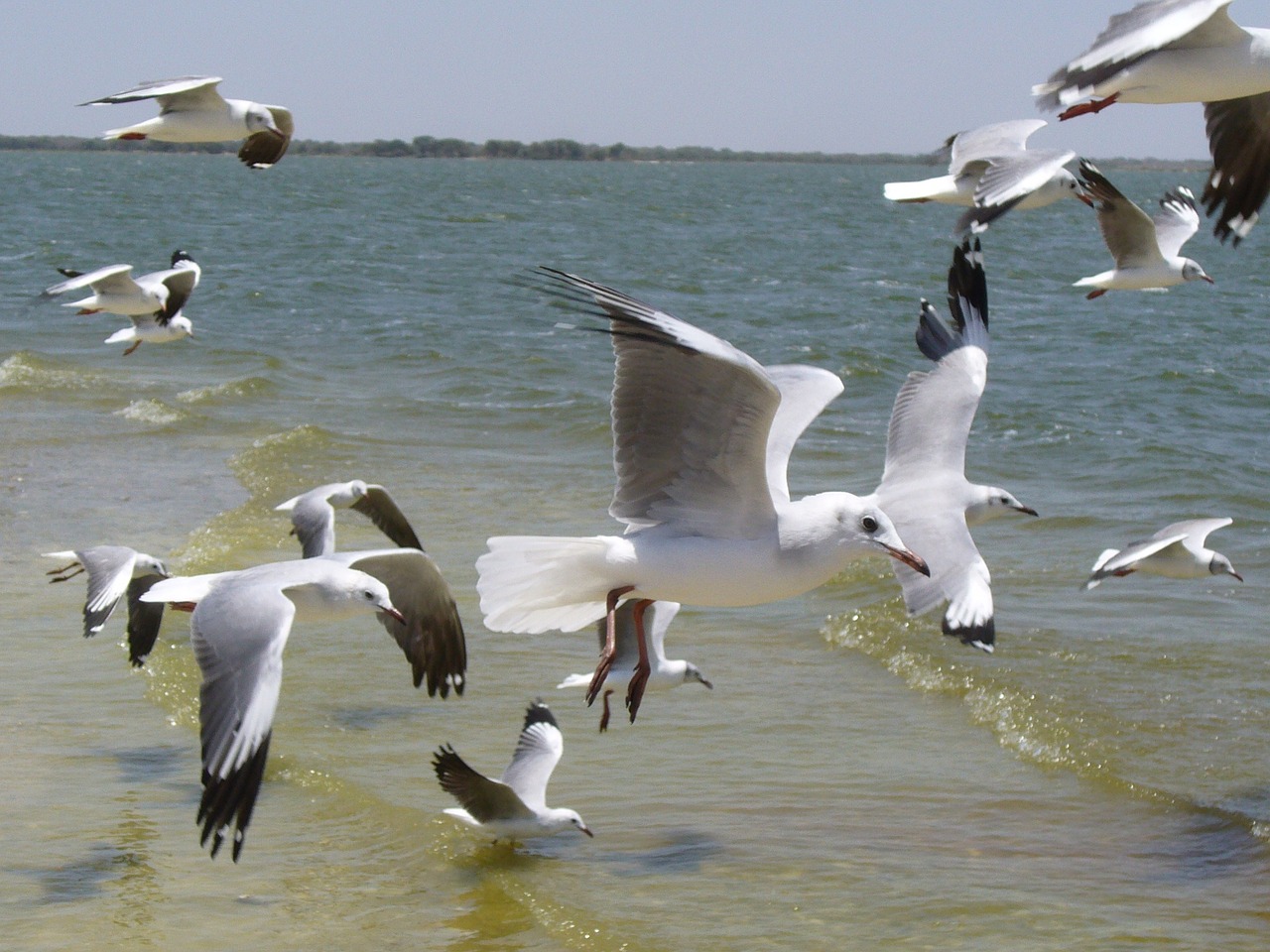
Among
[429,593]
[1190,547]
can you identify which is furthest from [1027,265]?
[429,593]

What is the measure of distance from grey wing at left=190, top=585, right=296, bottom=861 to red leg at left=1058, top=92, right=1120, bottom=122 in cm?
338

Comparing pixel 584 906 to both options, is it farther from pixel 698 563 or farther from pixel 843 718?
pixel 843 718

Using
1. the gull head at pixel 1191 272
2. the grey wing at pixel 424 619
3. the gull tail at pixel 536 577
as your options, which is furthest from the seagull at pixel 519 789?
the gull head at pixel 1191 272

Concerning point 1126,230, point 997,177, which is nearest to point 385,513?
point 997,177

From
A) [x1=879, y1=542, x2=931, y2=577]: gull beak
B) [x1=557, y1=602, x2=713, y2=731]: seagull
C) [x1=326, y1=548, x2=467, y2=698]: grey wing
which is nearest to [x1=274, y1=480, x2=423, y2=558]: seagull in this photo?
[x1=326, y1=548, x2=467, y2=698]: grey wing

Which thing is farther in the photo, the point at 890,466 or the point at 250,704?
the point at 890,466

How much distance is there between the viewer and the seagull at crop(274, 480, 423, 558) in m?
8.43

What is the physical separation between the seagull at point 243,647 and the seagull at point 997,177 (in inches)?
111

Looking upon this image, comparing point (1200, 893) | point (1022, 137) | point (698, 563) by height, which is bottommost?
point (1200, 893)

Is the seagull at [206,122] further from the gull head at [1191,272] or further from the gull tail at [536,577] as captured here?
the gull head at [1191,272]

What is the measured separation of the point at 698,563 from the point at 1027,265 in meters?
32.5

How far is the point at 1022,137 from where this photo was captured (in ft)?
26.6

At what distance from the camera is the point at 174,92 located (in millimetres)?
8797

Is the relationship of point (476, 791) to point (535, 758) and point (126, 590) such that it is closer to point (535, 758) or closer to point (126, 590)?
point (535, 758)
